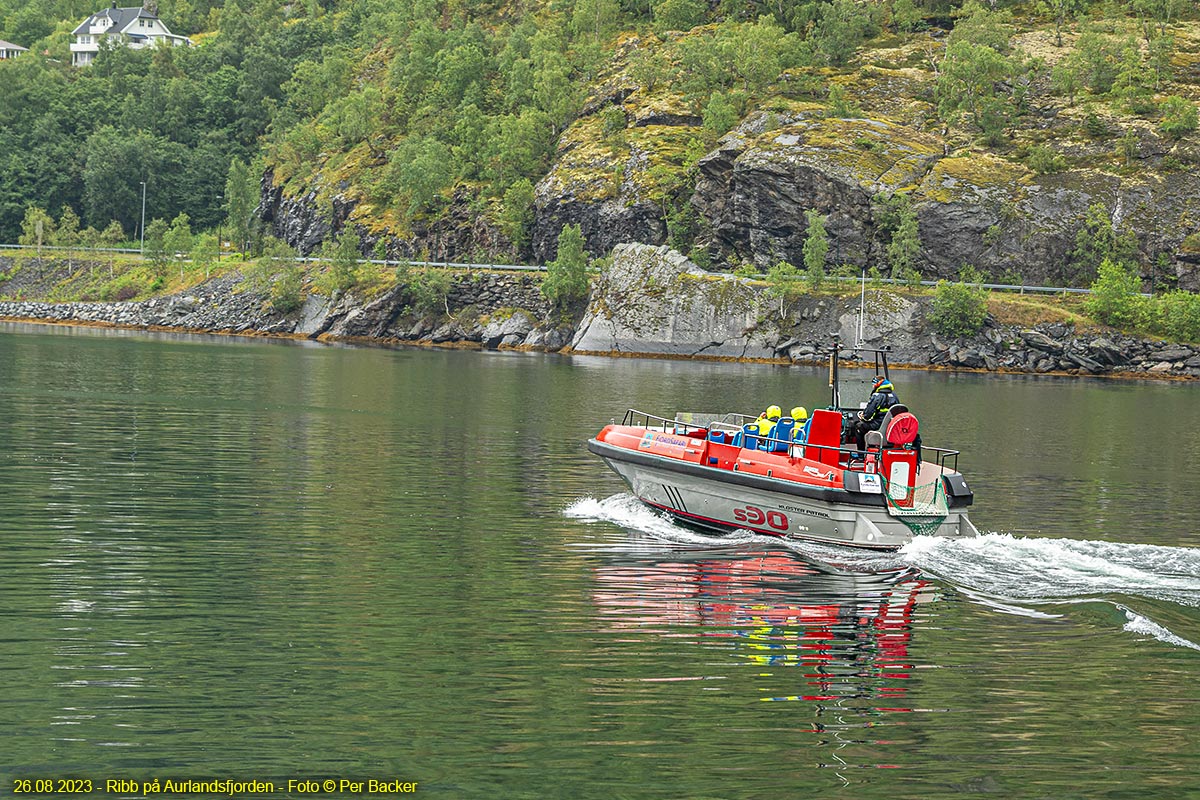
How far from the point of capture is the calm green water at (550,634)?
14.6 m

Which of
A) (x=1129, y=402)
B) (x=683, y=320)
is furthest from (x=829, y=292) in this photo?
(x=1129, y=402)

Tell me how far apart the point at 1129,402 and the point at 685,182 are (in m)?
69.7

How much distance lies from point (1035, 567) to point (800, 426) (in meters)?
7.28

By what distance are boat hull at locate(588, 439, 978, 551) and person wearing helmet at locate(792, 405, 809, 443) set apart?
216 cm

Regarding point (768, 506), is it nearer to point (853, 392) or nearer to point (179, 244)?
point (853, 392)

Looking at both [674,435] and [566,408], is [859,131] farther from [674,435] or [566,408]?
[674,435]

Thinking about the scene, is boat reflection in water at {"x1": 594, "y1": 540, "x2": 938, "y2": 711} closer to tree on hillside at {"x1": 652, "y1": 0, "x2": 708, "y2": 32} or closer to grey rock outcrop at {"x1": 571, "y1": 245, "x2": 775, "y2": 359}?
grey rock outcrop at {"x1": 571, "y1": 245, "x2": 775, "y2": 359}

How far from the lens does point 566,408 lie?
60.3 m

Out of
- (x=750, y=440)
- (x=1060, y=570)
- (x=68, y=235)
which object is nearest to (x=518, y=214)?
(x=68, y=235)

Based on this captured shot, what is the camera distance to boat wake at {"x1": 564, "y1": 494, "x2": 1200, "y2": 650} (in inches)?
908

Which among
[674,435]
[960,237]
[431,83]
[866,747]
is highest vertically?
[431,83]

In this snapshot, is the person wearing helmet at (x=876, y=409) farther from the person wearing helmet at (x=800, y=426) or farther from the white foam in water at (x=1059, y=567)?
the white foam in water at (x=1059, y=567)

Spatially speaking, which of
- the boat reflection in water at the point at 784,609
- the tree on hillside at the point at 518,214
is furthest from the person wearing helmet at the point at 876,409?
the tree on hillside at the point at 518,214

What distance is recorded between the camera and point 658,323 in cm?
12188
